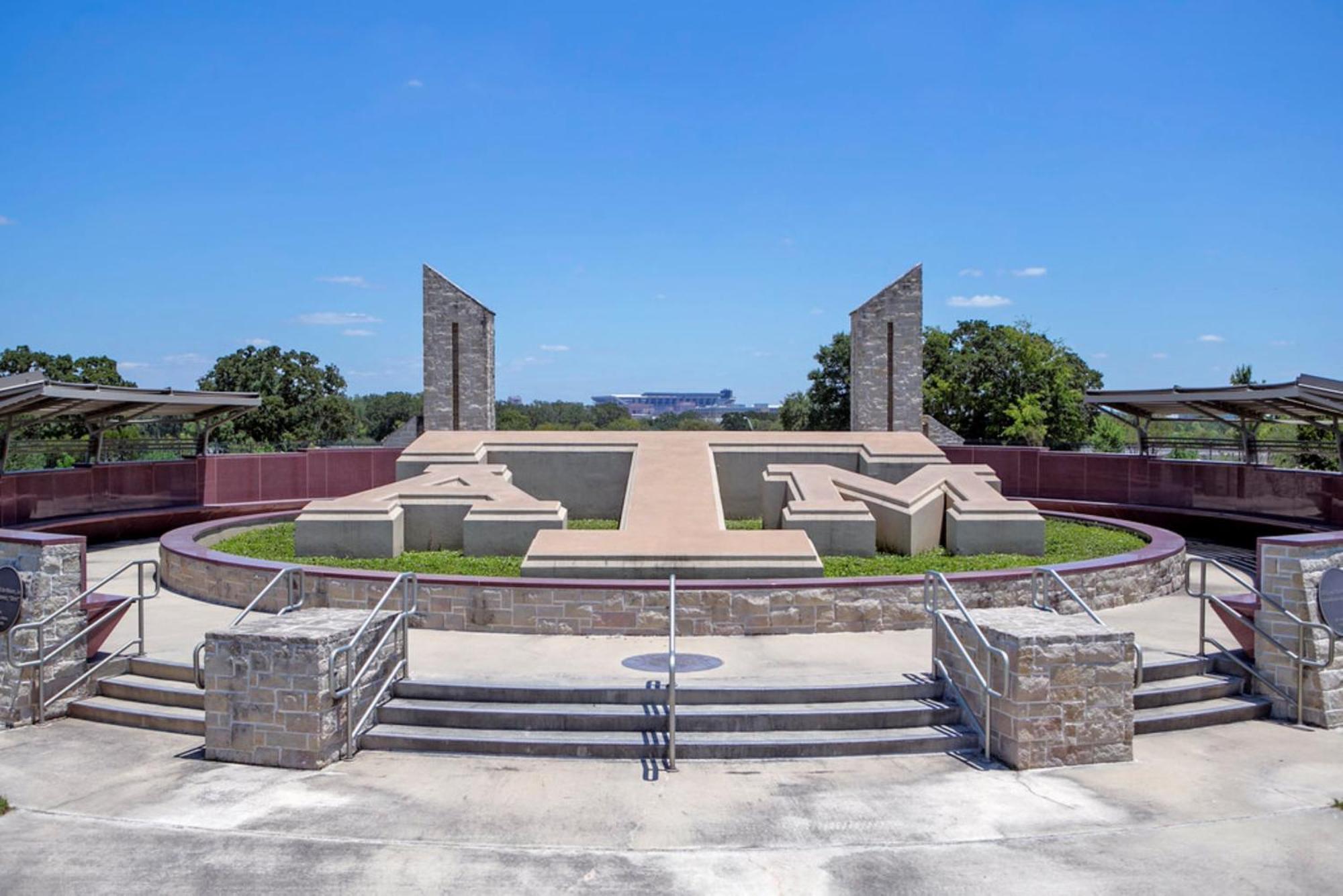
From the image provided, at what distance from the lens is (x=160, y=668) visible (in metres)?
8.42

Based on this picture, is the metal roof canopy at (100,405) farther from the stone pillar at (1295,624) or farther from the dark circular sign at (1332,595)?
the dark circular sign at (1332,595)

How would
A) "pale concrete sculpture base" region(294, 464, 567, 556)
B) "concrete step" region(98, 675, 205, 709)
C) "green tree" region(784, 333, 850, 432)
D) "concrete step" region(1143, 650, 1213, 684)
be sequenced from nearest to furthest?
"concrete step" region(98, 675, 205, 709) → "concrete step" region(1143, 650, 1213, 684) → "pale concrete sculpture base" region(294, 464, 567, 556) → "green tree" region(784, 333, 850, 432)

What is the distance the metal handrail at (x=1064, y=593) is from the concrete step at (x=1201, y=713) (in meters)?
0.29

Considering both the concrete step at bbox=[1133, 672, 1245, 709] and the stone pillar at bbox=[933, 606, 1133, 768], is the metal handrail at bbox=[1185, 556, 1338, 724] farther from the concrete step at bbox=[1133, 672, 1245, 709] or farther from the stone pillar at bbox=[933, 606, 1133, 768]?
the stone pillar at bbox=[933, 606, 1133, 768]

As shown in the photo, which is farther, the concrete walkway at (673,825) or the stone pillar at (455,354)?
the stone pillar at (455,354)

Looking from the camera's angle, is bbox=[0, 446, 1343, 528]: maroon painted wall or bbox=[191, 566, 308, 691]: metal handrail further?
bbox=[0, 446, 1343, 528]: maroon painted wall

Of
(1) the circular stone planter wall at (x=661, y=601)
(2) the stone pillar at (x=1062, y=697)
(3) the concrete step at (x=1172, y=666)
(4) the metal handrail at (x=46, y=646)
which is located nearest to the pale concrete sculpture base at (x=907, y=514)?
(1) the circular stone planter wall at (x=661, y=601)

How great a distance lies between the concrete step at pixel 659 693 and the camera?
24.8 ft

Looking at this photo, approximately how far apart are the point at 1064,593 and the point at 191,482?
1673 cm

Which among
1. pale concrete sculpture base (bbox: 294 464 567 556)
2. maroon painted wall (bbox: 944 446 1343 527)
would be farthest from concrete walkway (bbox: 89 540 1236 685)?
maroon painted wall (bbox: 944 446 1343 527)

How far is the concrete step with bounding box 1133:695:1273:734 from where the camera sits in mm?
7680

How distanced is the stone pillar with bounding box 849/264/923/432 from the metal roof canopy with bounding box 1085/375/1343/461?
341 centimetres

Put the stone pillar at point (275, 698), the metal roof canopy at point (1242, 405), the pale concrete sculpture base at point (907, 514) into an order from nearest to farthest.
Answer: the stone pillar at point (275, 698), the pale concrete sculpture base at point (907, 514), the metal roof canopy at point (1242, 405)

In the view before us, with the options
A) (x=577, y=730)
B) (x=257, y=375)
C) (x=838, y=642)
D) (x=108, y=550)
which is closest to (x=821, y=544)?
(x=838, y=642)
